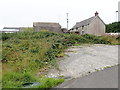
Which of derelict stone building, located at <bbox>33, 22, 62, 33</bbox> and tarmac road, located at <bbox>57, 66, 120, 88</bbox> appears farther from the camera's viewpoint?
derelict stone building, located at <bbox>33, 22, 62, 33</bbox>

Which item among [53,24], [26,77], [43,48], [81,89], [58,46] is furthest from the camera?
[53,24]

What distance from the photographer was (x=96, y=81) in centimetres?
386

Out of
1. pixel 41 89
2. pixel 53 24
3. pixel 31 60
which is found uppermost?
pixel 53 24

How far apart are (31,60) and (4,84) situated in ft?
6.96

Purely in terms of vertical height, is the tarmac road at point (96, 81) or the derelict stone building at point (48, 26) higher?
the derelict stone building at point (48, 26)

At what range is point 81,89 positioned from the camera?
341 centimetres

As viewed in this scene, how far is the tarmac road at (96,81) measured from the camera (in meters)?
3.60

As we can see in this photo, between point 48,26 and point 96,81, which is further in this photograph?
point 48,26

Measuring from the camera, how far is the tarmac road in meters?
3.60

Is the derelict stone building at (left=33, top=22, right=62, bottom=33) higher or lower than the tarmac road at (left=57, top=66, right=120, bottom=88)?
higher

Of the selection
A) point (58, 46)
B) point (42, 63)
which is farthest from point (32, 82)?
point (58, 46)

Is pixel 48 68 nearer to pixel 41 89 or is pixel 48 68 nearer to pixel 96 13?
pixel 41 89

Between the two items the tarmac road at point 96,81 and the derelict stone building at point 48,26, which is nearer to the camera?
the tarmac road at point 96,81

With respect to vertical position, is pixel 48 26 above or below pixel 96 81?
above
